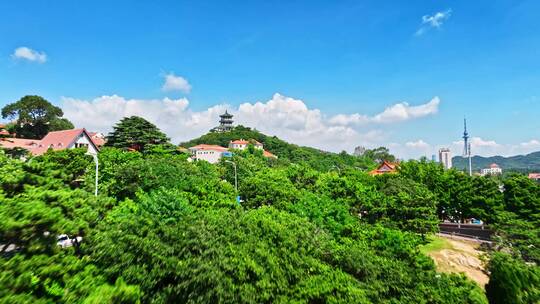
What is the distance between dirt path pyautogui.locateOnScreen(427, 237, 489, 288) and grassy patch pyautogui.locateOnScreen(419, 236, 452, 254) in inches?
8.4

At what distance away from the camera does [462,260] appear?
23.8 meters

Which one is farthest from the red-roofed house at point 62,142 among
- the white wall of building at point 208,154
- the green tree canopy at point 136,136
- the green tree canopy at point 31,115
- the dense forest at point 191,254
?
the white wall of building at point 208,154

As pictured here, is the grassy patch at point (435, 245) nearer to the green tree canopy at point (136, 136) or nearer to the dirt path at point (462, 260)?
the dirt path at point (462, 260)

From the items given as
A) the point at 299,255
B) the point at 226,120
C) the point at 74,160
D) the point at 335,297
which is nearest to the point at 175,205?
the point at 299,255

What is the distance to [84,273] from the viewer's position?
22.8ft

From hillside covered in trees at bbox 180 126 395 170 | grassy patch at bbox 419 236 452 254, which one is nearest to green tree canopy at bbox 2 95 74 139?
hillside covered in trees at bbox 180 126 395 170

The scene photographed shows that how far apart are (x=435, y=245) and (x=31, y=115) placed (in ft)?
211

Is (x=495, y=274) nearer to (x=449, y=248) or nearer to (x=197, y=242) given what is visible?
(x=197, y=242)

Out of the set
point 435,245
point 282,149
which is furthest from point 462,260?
point 282,149

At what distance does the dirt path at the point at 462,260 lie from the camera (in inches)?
865

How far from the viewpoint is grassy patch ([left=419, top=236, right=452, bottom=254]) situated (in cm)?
2523

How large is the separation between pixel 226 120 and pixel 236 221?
116 metres

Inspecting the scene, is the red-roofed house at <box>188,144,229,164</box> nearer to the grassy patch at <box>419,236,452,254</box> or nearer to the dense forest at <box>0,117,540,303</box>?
the dense forest at <box>0,117,540,303</box>

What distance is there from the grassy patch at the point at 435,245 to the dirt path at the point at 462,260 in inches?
8.4
